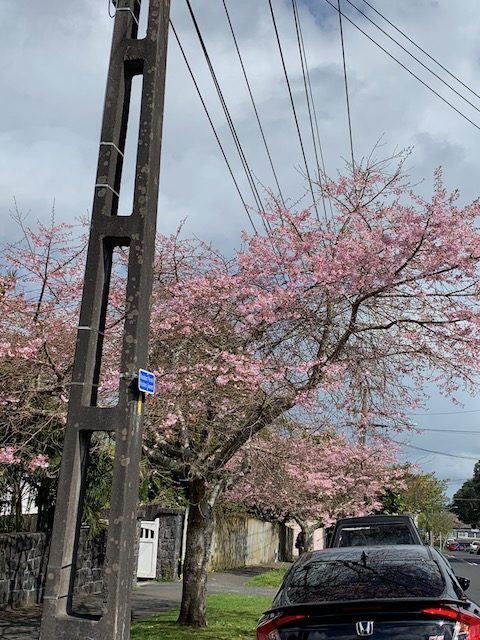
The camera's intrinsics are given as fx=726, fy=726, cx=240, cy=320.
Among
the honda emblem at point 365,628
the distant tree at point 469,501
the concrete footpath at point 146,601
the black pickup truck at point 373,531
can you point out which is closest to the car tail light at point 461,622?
the honda emblem at point 365,628

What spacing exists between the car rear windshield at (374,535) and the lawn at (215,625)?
6.68 ft

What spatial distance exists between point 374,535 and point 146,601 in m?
5.32

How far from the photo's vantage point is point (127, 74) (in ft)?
21.3

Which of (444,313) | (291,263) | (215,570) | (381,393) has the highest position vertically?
(291,263)

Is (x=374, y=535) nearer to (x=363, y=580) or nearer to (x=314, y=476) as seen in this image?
(x=314, y=476)

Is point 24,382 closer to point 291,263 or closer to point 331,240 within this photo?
point 291,263

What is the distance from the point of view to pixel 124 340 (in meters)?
5.75

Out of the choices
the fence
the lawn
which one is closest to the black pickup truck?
the lawn

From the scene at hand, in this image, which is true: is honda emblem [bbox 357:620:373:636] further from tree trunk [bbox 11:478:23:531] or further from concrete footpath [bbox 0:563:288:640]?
tree trunk [bbox 11:478:23:531]

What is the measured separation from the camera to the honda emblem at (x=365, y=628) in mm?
4758

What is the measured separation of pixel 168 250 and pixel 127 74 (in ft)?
14.7

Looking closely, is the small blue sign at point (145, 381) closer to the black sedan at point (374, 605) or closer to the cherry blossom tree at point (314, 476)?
the black sedan at point (374, 605)

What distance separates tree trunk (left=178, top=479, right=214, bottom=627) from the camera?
11180mm

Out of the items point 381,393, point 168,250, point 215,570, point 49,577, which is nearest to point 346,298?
point 381,393
